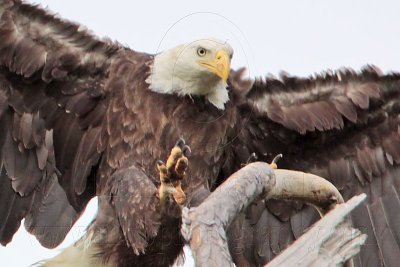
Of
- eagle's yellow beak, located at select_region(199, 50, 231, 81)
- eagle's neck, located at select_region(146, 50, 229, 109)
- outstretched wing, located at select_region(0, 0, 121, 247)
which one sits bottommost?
outstretched wing, located at select_region(0, 0, 121, 247)

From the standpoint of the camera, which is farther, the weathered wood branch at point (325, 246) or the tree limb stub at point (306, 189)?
the tree limb stub at point (306, 189)

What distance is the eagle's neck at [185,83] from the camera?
1110 cm

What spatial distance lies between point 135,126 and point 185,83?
57cm

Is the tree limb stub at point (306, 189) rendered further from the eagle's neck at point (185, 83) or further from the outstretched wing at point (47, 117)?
the outstretched wing at point (47, 117)

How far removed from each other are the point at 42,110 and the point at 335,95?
2.54 metres

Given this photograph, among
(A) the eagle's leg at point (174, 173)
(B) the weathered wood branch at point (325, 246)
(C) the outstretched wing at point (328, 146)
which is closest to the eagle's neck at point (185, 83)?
(C) the outstretched wing at point (328, 146)

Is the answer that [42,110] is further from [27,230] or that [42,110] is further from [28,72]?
[27,230]

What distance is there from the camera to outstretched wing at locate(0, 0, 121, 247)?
35.7ft

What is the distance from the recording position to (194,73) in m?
11.1

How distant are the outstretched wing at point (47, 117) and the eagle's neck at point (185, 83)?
437mm

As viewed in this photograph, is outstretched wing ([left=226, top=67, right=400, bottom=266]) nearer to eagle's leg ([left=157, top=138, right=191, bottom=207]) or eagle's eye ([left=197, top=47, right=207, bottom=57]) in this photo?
eagle's eye ([left=197, top=47, right=207, bottom=57])

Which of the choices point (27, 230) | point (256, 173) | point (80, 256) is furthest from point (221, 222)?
point (27, 230)

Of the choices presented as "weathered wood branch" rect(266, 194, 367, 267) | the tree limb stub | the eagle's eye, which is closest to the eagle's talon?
the eagle's eye

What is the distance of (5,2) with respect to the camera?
35.0ft
